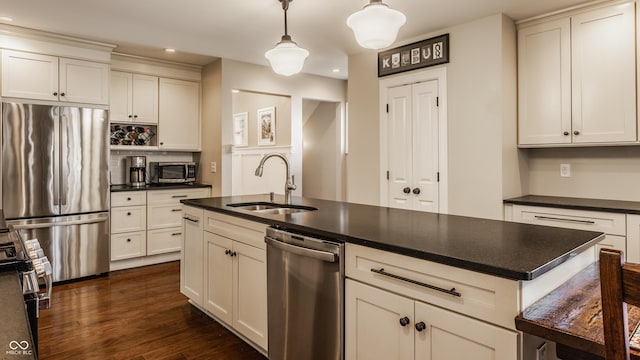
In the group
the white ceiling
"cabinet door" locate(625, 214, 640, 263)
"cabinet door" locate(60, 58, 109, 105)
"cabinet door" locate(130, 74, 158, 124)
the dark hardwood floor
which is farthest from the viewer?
"cabinet door" locate(130, 74, 158, 124)

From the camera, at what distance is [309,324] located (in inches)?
72.9

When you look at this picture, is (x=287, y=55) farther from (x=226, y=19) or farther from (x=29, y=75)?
(x=29, y=75)

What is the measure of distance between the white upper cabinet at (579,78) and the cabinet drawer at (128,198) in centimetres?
393

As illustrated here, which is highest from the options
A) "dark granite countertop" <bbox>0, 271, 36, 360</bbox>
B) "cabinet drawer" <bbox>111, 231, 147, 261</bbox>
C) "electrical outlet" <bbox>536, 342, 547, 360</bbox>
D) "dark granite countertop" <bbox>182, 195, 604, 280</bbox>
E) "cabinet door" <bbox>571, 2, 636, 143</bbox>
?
"cabinet door" <bbox>571, 2, 636, 143</bbox>

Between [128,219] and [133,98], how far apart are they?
1438mm

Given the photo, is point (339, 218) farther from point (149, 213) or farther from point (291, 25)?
point (149, 213)

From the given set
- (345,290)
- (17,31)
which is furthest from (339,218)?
(17,31)

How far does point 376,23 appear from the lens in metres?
2.05

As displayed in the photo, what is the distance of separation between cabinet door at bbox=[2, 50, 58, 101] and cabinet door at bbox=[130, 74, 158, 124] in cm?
88

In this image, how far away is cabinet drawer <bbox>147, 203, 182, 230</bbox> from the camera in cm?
440

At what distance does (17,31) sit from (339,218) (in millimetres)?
3678

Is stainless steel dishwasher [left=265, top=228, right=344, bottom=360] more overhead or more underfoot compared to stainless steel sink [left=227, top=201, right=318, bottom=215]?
more underfoot

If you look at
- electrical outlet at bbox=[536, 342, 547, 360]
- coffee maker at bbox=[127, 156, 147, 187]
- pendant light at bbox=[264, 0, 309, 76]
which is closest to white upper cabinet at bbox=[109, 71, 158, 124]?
coffee maker at bbox=[127, 156, 147, 187]

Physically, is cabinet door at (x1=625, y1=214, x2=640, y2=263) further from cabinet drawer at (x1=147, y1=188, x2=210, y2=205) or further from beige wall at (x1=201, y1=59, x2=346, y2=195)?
cabinet drawer at (x1=147, y1=188, x2=210, y2=205)
